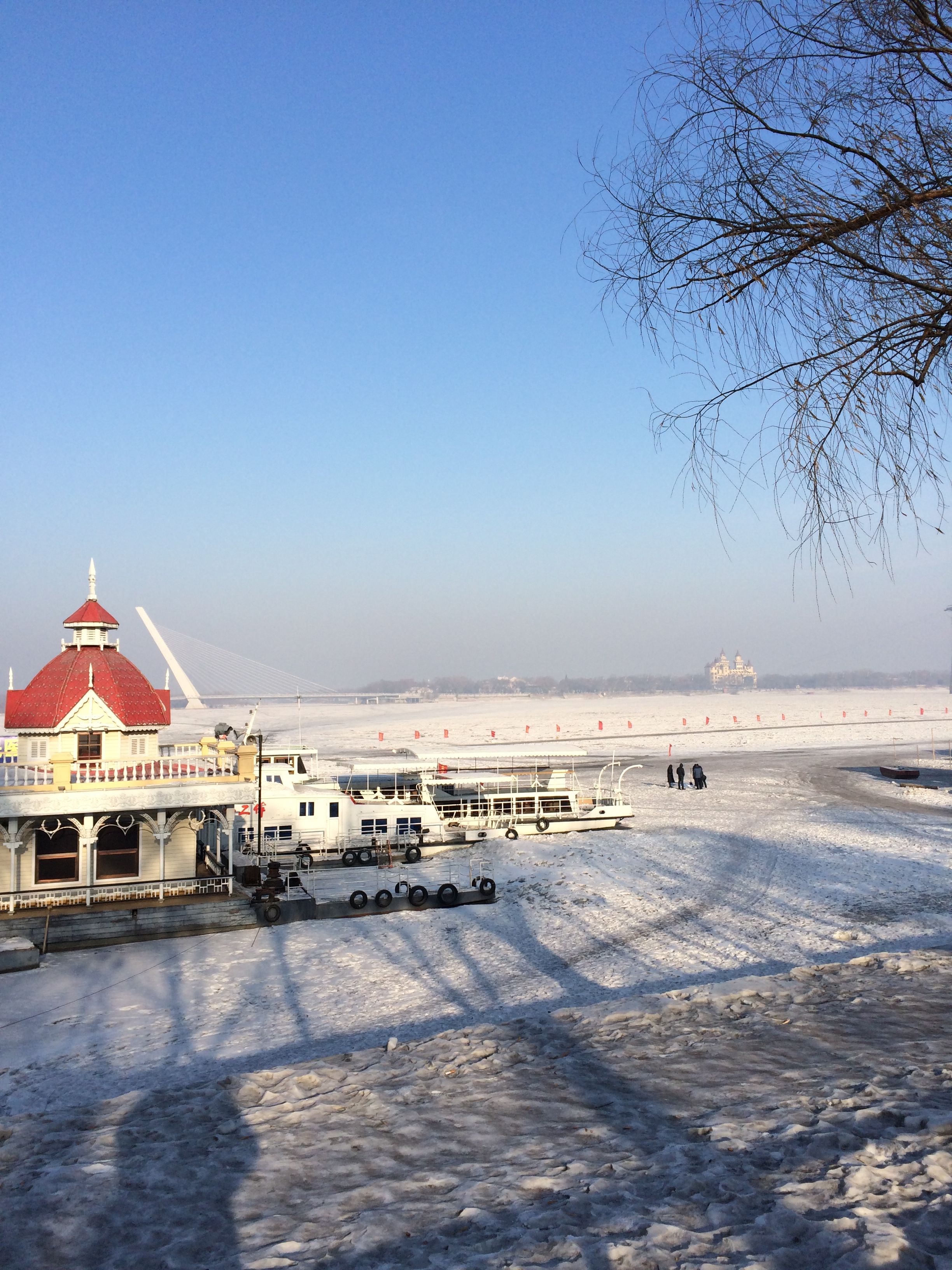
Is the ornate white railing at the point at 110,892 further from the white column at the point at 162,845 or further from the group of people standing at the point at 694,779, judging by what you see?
the group of people standing at the point at 694,779

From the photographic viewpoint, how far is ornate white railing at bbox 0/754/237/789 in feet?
68.1

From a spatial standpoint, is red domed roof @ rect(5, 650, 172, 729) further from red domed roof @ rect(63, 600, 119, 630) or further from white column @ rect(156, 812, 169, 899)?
white column @ rect(156, 812, 169, 899)

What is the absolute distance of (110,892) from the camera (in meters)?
20.7

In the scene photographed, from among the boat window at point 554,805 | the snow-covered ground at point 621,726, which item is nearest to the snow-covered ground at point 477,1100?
Result: the boat window at point 554,805

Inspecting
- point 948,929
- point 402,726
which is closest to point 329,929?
Result: point 948,929

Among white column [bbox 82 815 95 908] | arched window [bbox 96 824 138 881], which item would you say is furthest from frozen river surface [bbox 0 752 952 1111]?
arched window [bbox 96 824 138 881]

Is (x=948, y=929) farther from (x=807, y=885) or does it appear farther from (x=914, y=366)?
(x=914, y=366)

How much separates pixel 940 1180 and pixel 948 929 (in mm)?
14491

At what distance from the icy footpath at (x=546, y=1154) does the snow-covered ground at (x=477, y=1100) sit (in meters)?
0.03

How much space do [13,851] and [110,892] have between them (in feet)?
8.06

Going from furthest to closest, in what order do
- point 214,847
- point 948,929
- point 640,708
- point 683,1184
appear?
point 640,708, point 214,847, point 948,929, point 683,1184

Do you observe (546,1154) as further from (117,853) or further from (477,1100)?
(117,853)

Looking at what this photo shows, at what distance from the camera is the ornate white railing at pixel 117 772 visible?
2077cm

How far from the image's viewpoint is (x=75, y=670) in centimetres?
2364
